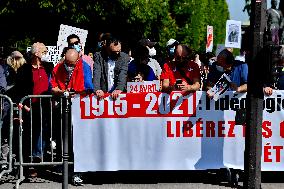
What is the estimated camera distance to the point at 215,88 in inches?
387

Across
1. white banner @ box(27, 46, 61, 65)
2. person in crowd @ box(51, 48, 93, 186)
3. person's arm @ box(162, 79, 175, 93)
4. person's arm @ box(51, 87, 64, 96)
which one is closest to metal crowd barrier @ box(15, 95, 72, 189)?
person's arm @ box(51, 87, 64, 96)

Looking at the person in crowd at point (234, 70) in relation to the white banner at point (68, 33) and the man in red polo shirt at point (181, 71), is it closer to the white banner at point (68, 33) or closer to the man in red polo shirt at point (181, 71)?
the man in red polo shirt at point (181, 71)

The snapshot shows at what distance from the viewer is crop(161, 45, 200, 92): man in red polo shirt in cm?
996

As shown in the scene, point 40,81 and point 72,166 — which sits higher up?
point 40,81

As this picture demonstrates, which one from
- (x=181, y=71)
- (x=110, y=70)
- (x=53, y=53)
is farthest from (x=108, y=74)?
(x=53, y=53)

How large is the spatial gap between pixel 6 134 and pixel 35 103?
0.77 meters

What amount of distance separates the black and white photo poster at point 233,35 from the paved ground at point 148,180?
539 centimetres

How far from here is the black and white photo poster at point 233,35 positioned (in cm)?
1533

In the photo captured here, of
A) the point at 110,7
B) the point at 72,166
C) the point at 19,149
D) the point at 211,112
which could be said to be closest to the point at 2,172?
the point at 19,149

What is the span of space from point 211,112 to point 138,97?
1.08m

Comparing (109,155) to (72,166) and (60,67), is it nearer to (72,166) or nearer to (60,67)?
(72,166)

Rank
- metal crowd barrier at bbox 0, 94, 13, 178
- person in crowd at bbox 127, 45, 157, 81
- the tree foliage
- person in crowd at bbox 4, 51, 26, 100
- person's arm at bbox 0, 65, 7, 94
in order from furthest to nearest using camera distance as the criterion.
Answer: the tree foliage
person's arm at bbox 0, 65, 7, 94
person in crowd at bbox 4, 51, 26, 100
person in crowd at bbox 127, 45, 157, 81
metal crowd barrier at bbox 0, 94, 13, 178

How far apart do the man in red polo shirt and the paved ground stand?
53.5 inches

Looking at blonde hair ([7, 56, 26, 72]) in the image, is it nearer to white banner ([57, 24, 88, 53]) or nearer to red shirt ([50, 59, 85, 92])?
red shirt ([50, 59, 85, 92])
